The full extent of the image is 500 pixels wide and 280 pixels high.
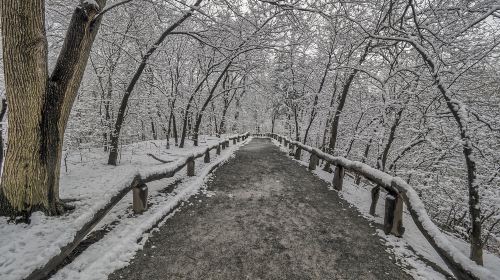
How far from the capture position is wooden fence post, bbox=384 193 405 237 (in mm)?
4246

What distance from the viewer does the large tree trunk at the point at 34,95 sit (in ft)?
12.5

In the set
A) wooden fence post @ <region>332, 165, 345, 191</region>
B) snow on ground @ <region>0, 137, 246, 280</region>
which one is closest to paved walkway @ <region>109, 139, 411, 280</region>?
snow on ground @ <region>0, 137, 246, 280</region>

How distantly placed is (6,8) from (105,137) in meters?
10.1

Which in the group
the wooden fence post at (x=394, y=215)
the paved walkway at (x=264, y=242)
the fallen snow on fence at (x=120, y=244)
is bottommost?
the paved walkway at (x=264, y=242)

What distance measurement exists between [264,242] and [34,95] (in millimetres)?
4404

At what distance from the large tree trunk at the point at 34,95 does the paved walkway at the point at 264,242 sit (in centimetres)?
229

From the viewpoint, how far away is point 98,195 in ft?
20.0

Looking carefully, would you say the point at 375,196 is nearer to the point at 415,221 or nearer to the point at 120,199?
the point at 415,221

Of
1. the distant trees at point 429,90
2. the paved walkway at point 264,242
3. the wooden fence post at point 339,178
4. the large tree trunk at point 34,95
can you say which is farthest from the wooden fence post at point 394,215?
the large tree trunk at point 34,95

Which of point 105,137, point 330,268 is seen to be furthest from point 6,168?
point 105,137

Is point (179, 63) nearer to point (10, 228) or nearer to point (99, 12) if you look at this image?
point (99, 12)

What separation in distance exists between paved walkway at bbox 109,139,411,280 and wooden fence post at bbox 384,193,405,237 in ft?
1.07

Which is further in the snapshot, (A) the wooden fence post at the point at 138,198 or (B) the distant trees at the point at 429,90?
(B) the distant trees at the point at 429,90

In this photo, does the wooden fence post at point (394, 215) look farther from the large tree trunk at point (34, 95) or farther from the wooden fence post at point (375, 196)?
the large tree trunk at point (34, 95)
